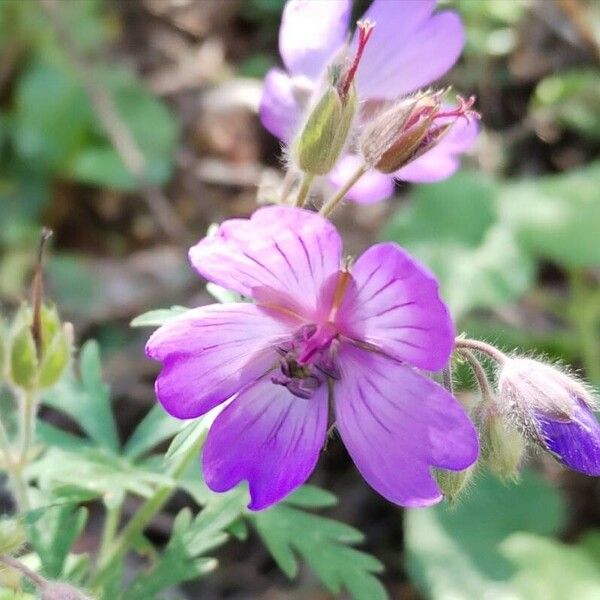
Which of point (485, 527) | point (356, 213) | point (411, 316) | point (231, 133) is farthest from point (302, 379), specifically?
point (231, 133)

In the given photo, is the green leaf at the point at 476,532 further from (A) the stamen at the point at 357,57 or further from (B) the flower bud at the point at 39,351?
(A) the stamen at the point at 357,57

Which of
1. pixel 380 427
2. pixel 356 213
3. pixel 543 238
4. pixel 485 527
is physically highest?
pixel 380 427

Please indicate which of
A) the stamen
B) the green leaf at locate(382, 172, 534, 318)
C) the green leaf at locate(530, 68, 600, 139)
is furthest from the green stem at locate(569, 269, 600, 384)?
the stamen

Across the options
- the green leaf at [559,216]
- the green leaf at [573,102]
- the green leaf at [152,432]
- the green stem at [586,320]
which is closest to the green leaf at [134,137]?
the green leaf at [559,216]

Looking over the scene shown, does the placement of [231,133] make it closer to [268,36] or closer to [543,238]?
[268,36]

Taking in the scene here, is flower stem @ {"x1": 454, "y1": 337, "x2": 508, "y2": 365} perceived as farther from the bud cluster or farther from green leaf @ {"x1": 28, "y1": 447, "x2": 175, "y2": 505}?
green leaf @ {"x1": 28, "y1": 447, "x2": 175, "y2": 505}
